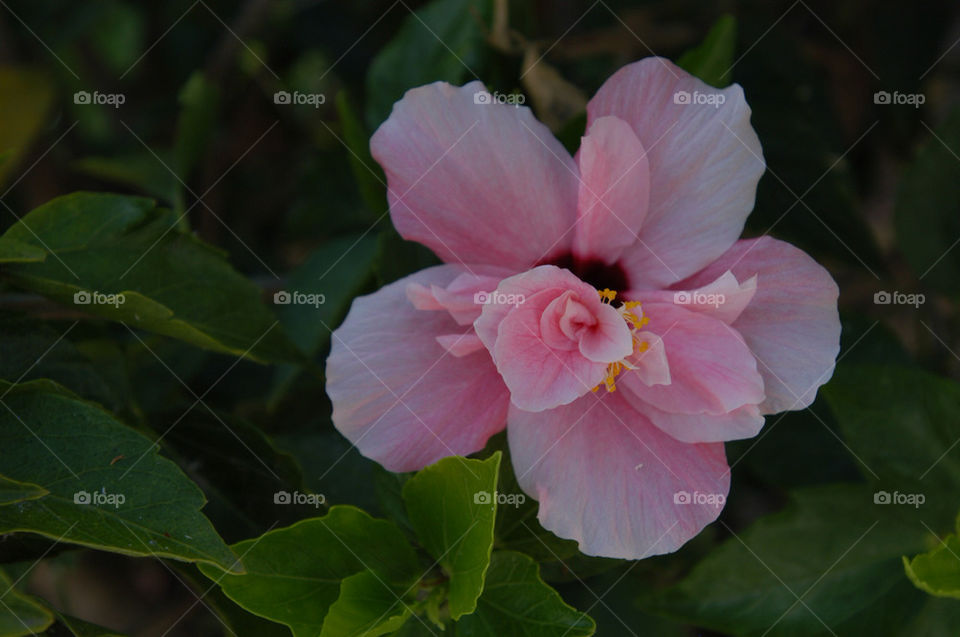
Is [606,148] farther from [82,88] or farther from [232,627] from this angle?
[82,88]

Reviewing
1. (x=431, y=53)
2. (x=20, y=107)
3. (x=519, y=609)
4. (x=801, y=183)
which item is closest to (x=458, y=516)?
(x=519, y=609)

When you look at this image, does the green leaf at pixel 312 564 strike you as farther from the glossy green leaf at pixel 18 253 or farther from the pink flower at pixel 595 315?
the glossy green leaf at pixel 18 253

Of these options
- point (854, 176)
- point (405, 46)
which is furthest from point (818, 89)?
→ point (405, 46)

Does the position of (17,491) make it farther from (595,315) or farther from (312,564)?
(595,315)

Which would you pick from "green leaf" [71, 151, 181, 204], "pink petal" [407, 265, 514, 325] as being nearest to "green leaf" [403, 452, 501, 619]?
"pink petal" [407, 265, 514, 325]

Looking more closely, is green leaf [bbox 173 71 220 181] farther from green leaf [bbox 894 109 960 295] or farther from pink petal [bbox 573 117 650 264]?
green leaf [bbox 894 109 960 295]

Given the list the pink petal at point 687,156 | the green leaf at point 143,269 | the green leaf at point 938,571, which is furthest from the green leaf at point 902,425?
the green leaf at point 143,269
